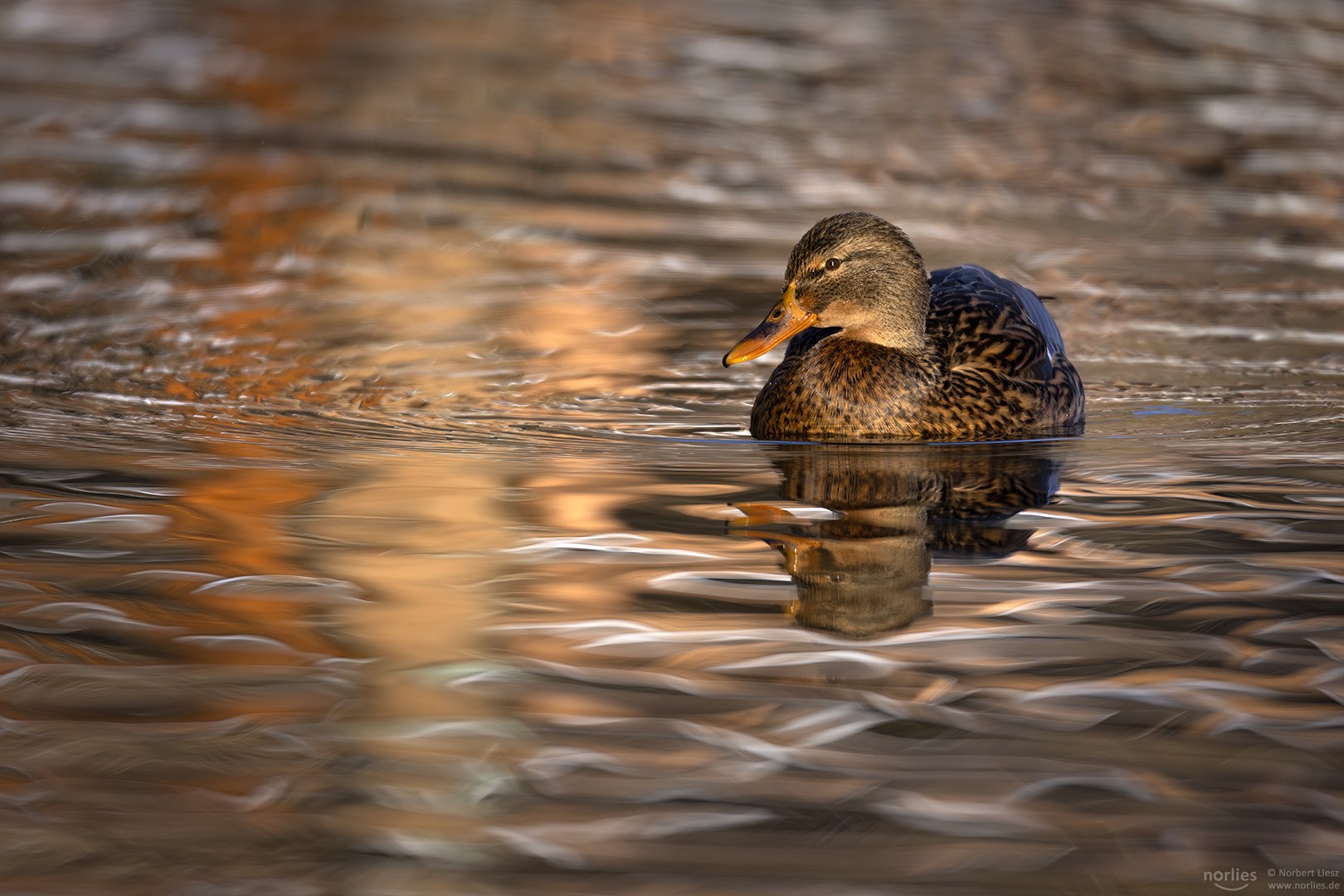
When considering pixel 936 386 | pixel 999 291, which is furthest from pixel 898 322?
pixel 999 291

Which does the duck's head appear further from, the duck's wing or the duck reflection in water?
the duck reflection in water

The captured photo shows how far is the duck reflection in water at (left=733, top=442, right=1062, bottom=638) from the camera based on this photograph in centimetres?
457

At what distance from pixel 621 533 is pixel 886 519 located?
2.52 feet

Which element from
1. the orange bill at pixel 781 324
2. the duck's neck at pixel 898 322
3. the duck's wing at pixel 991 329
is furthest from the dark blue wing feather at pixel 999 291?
the orange bill at pixel 781 324

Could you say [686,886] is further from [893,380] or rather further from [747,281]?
[747,281]

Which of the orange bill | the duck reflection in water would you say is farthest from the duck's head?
the duck reflection in water

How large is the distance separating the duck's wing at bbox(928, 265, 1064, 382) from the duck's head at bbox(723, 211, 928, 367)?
0.22 metres

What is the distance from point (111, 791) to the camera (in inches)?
136

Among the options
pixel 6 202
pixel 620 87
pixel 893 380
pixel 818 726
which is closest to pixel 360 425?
pixel 893 380

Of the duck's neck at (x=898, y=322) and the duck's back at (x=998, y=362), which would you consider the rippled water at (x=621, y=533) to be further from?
the duck's neck at (x=898, y=322)

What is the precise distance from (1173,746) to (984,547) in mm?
1451

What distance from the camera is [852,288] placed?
682 cm

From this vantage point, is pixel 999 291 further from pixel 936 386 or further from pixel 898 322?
pixel 936 386

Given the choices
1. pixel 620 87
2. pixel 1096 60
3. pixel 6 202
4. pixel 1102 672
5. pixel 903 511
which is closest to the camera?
pixel 1102 672
